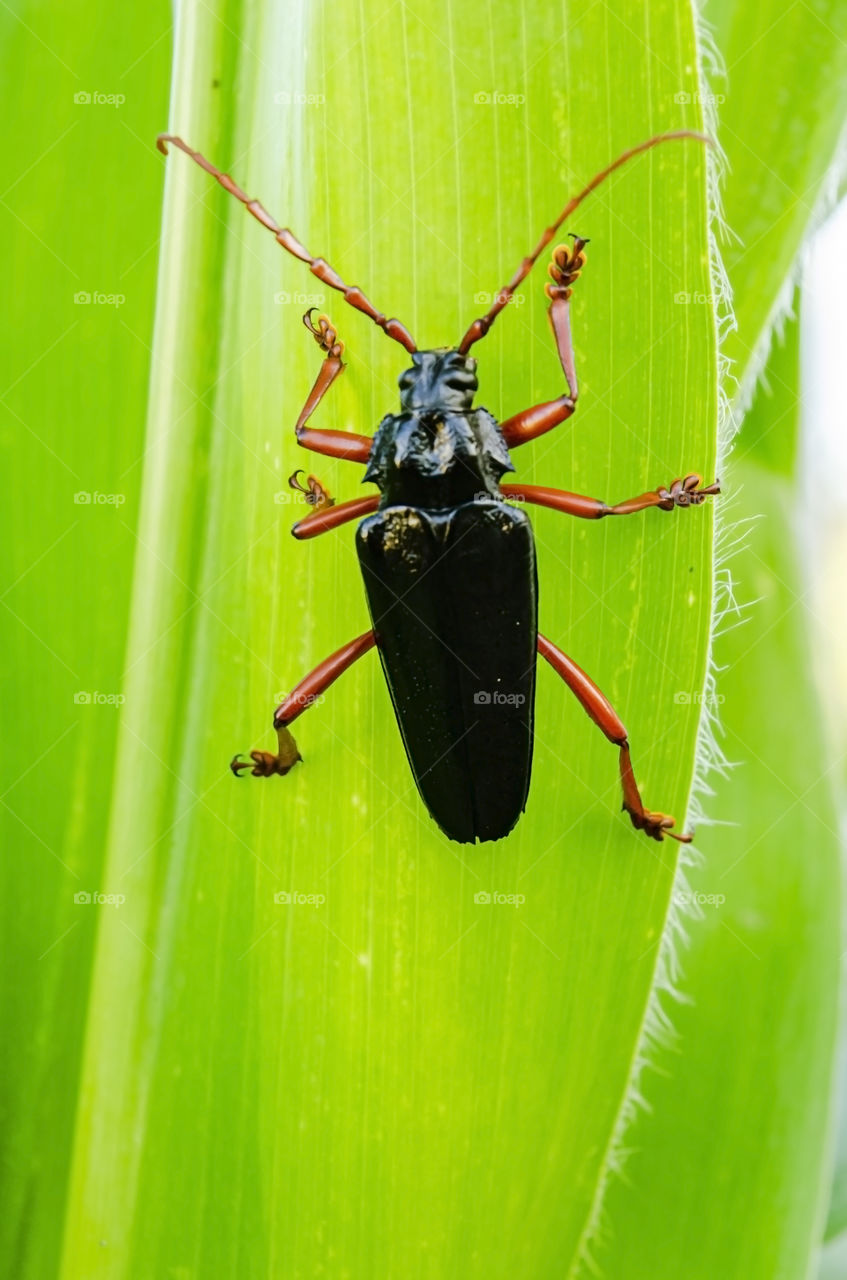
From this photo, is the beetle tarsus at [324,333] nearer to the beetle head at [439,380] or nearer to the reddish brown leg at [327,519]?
the beetle head at [439,380]

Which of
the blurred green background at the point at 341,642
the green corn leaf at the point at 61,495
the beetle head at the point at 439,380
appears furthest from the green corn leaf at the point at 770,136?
the green corn leaf at the point at 61,495

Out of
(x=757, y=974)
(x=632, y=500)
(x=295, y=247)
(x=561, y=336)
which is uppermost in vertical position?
(x=295, y=247)

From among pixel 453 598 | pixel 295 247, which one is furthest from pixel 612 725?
pixel 295 247

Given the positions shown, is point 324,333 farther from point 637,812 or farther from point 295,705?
point 637,812

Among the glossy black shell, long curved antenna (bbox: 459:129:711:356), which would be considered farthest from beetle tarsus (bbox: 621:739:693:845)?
long curved antenna (bbox: 459:129:711:356)

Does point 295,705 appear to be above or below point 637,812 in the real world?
above

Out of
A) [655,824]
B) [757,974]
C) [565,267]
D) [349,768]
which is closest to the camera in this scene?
[565,267]

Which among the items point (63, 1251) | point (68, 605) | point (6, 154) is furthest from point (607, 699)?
point (6, 154)
